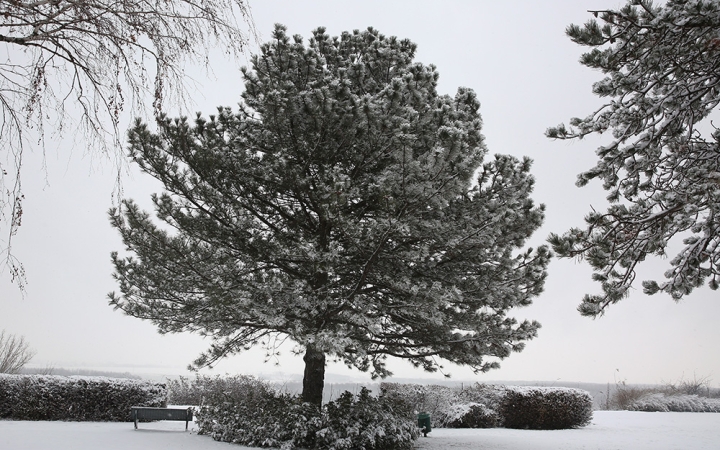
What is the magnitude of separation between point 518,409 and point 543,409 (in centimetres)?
68

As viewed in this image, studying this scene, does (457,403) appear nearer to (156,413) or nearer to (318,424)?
(318,424)

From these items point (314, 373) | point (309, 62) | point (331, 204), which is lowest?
point (314, 373)

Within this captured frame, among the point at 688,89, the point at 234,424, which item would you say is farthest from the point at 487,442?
the point at 688,89

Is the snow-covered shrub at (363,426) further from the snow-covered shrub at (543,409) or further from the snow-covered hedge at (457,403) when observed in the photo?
the snow-covered shrub at (543,409)

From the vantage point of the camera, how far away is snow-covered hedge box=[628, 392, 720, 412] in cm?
1881

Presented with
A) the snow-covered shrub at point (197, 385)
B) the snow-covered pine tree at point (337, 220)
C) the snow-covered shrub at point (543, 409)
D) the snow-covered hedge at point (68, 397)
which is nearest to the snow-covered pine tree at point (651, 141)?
the snow-covered pine tree at point (337, 220)

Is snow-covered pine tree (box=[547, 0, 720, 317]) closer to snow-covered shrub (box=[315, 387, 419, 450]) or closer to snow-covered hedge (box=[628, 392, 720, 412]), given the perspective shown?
snow-covered shrub (box=[315, 387, 419, 450])

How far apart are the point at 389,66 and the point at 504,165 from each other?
3.03 m

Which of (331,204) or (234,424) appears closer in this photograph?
(331,204)

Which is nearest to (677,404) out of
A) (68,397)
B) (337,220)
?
(337,220)

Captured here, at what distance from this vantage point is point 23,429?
32.7 feet

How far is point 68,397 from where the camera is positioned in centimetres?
1242

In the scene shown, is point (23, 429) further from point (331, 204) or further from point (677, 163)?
point (677, 163)

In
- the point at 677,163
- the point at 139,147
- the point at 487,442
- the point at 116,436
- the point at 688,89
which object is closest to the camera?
the point at 688,89
